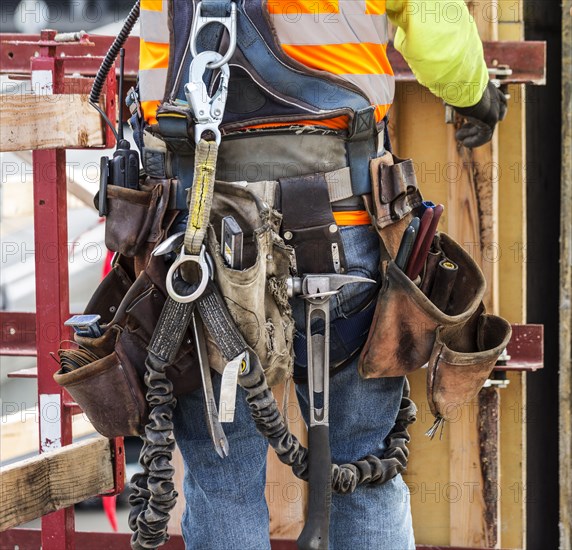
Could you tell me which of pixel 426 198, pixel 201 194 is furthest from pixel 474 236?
pixel 201 194

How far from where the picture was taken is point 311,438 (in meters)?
2.33

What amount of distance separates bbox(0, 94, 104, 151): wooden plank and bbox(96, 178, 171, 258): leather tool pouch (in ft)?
2.21

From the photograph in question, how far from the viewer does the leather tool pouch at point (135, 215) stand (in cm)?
232

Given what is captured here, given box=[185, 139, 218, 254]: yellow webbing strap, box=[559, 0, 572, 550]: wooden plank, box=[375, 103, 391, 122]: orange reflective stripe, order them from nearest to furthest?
1. box=[185, 139, 218, 254]: yellow webbing strap
2. box=[375, 103, 391, 122]: orange reflective stripe
3. box=[559, 0, 572, 550]: wooden plank

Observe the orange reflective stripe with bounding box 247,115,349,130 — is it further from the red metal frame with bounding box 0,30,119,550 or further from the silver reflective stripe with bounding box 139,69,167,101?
the red metal frame with bounding box 0,30,119,550

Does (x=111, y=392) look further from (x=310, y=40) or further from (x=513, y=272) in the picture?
(x=513, y=272)

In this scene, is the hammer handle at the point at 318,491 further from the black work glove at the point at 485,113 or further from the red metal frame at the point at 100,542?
the red metal frame at the point at 100,542

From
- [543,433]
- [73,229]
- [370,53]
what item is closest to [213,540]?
[370,53]

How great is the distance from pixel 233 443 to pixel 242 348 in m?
0.30

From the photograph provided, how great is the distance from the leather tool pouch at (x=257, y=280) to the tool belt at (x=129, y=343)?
0.16 m

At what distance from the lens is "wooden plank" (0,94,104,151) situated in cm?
294

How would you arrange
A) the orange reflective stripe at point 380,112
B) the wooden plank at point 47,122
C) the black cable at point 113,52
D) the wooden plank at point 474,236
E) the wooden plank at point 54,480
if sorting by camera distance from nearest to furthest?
the orange reflective stripe at point 380,112, the black cable at point 113,52, the wooden plank at point 54,480, the wooden plank at point 47,122, the wooden plank at point 474,236

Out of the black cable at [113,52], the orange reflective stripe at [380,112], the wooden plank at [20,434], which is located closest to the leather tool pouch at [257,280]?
the orange reflective stripe at [380,112]

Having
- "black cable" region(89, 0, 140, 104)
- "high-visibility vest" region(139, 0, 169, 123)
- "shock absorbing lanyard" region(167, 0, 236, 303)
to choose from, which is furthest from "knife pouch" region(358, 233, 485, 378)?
"black cable" region(89, 0, 140, 104)
